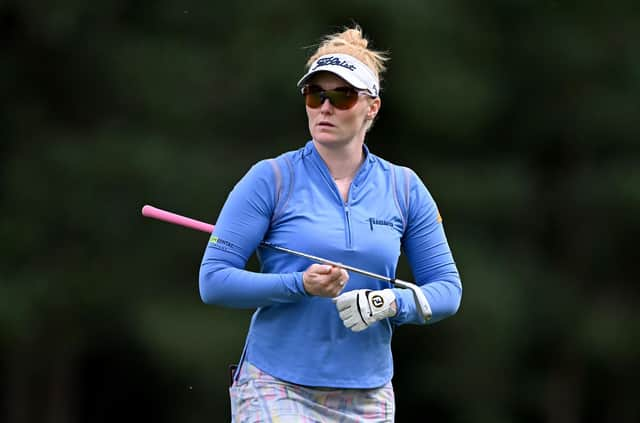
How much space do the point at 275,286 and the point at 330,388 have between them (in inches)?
12.8

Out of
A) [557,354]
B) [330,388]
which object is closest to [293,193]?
[330,388]

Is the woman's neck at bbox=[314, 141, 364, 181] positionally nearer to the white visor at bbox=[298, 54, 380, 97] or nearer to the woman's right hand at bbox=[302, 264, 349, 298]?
the white visor at bbox=[298, 54, 380, 97]

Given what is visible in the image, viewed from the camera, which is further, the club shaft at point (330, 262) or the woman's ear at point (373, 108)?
the woman's ear at point (373, 108)

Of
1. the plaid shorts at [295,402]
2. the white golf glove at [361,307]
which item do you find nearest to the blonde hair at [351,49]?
the white golf glove at [361,307]

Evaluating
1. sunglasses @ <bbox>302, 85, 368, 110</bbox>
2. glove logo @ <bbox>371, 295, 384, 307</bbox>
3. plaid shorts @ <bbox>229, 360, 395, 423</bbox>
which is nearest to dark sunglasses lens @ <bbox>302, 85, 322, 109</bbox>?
sunglasses @ <bbox>302, 85, 368, 110</bbox>

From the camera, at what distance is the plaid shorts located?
11.2 feet

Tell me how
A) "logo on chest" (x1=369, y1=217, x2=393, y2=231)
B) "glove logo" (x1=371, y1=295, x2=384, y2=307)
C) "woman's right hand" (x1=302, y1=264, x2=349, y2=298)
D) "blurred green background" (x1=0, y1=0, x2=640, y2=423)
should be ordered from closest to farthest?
1. "woman's right hand" (x1=302, y1=264, x2=349, y2=298)
2. "glove logo" (x1=371, y1=295, x2=384, y2=307)
3. "logo on chest" (x1=369, y1=217, x2=393, y2=231)
4. "blurred green background" (x1=0, y1=0, x2=640, y2=423)

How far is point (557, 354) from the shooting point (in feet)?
38.1

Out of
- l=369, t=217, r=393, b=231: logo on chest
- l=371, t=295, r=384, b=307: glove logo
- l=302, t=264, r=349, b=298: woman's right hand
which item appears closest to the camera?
l=302, t=264, r=349, b=298: woman's right hand

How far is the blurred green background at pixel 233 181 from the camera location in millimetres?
10609

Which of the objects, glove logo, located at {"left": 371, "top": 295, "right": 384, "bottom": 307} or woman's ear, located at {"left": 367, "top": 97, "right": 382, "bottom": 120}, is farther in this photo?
woman's ear, located at {"left": 367, "top": 97, "right": 382, "bottom": 120}

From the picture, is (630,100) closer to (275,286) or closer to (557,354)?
(557,354)

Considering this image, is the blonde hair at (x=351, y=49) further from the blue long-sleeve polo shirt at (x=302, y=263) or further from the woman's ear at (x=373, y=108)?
the blue long-sleeve polo shirt at (x=302, y=263)

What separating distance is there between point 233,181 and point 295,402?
728cm
